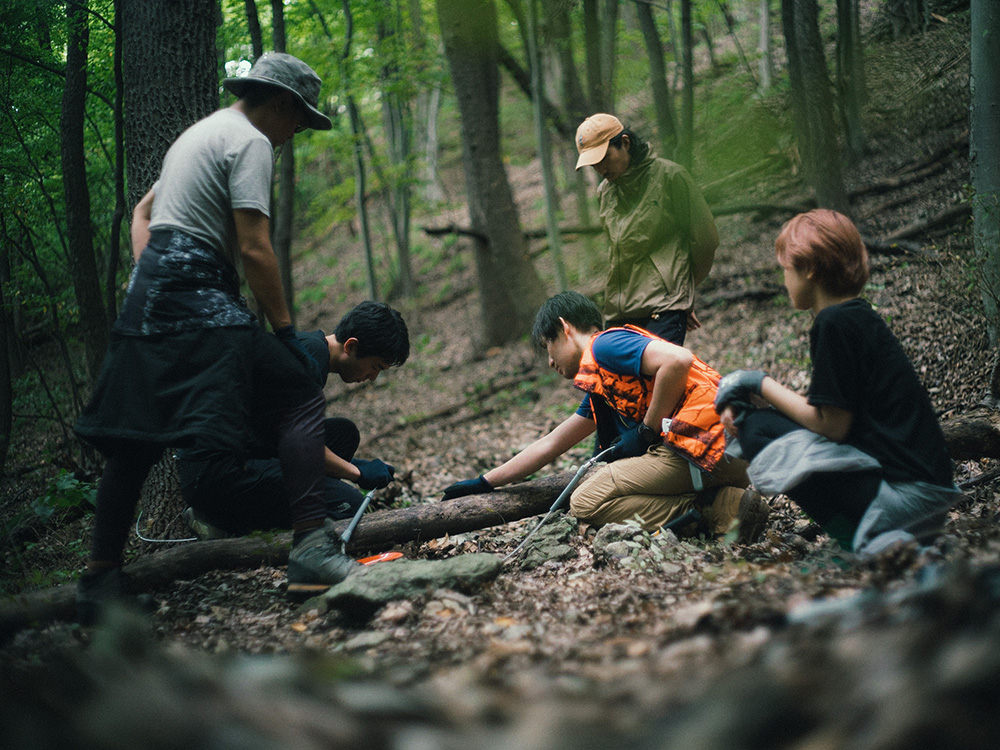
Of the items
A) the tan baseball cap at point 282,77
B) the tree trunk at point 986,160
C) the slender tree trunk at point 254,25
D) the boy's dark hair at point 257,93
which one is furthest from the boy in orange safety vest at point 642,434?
the slender tree trunk at point 254,25

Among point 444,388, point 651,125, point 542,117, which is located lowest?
point 444,388

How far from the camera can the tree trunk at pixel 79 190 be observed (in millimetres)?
4484

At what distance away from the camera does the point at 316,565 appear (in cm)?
277

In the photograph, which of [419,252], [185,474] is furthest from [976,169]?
[419,252]

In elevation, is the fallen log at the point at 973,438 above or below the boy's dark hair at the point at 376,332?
below

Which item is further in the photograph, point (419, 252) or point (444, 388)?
point (419, 252)

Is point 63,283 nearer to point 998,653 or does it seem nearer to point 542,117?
point 542,117

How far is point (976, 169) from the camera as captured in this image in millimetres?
4043

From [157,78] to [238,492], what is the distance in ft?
8.01

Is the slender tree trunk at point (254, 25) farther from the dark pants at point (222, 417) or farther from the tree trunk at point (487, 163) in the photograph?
the dark pants at point (222, 417)

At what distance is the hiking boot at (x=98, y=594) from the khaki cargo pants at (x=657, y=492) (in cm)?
211

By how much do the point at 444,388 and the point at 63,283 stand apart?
5.34 m

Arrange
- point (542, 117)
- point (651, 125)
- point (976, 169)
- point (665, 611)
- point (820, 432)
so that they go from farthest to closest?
point (651, 125)
point (542, 117)
point (976, 169)
point (820, 432)
point (665, 611)

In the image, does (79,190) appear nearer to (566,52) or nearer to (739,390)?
(739,390)
